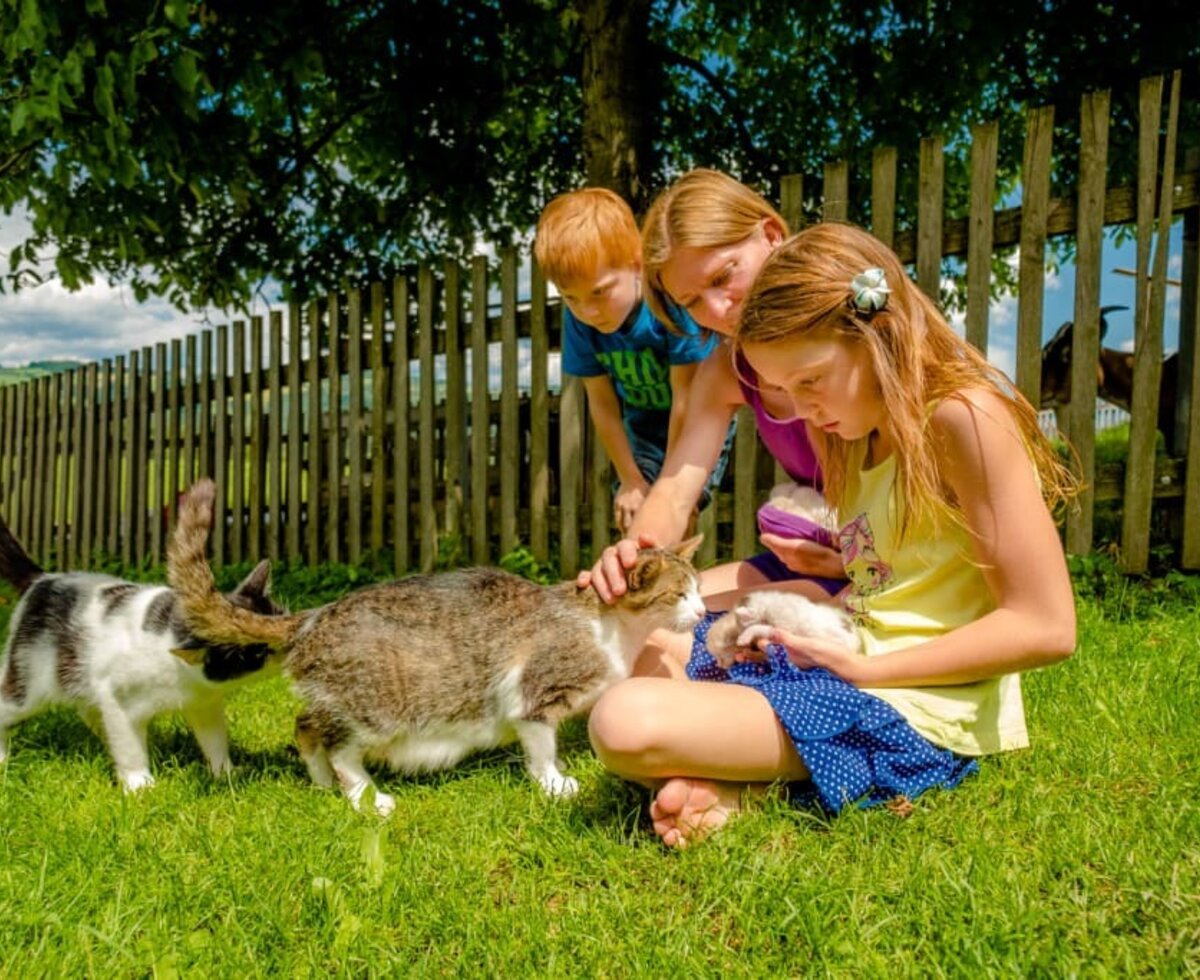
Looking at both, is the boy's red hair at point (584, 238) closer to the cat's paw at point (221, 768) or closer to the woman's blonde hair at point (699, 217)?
the woman's blonde hair at point (699, 217)

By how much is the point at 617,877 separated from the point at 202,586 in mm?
1612

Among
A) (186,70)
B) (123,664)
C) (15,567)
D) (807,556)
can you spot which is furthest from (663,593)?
(186,70)

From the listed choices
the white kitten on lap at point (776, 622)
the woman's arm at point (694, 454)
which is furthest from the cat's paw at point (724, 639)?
the woman's arm at point (694, 454)

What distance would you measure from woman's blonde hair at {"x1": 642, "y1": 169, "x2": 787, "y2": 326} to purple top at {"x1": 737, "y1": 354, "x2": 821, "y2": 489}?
47 cm

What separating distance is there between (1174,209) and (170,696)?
543cm

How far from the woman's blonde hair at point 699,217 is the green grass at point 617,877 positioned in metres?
1.76

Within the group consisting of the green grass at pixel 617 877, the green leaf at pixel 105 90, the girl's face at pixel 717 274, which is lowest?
the green grass at pixel 617 877

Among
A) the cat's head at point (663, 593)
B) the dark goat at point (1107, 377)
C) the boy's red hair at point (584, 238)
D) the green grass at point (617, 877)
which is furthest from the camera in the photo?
the dark goat at point (1107, 377)

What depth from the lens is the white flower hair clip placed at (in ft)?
7.49

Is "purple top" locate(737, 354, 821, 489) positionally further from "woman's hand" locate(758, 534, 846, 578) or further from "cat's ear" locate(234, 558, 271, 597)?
"cat's ear" locate(234, 558, 271, 597)

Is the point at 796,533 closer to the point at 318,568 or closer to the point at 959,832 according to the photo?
the point at 959,832

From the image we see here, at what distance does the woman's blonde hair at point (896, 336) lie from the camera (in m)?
2.31

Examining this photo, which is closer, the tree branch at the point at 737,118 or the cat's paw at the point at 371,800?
the cat's paw at the point at 371,800

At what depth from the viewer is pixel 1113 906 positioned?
1933 mm
